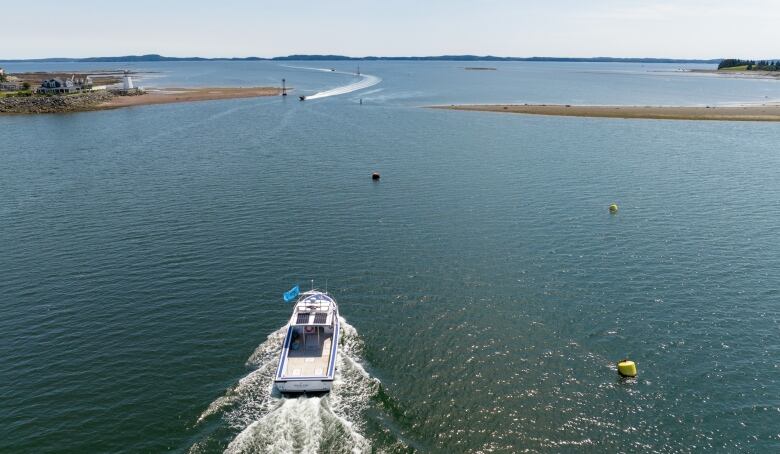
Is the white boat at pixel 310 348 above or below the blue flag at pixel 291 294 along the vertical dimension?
below

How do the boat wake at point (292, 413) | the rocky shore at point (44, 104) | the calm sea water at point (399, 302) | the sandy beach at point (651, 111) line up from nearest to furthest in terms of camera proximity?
the boat wake at point (292, 413) → the calm sea water at point (399, 302) → the sandy beach at point (651, 111) → the rocky shore at point (44, 104)

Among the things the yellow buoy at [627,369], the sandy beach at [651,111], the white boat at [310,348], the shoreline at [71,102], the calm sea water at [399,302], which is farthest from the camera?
the shoreline at [71,102]

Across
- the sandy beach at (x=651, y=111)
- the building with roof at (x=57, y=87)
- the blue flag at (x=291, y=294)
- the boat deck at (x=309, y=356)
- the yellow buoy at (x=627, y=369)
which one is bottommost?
the yellow buoy at (x=627, y=369)

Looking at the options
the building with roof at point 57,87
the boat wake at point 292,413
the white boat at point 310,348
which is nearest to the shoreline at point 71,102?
the building with roof at point 57,87

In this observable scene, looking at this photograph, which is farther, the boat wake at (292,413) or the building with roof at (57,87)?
the building with roof at (57,87)

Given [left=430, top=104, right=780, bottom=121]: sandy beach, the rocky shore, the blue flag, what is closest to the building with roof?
the rocky shore

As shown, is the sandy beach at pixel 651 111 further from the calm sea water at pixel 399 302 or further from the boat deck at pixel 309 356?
the boat deck at pixel 309 356
